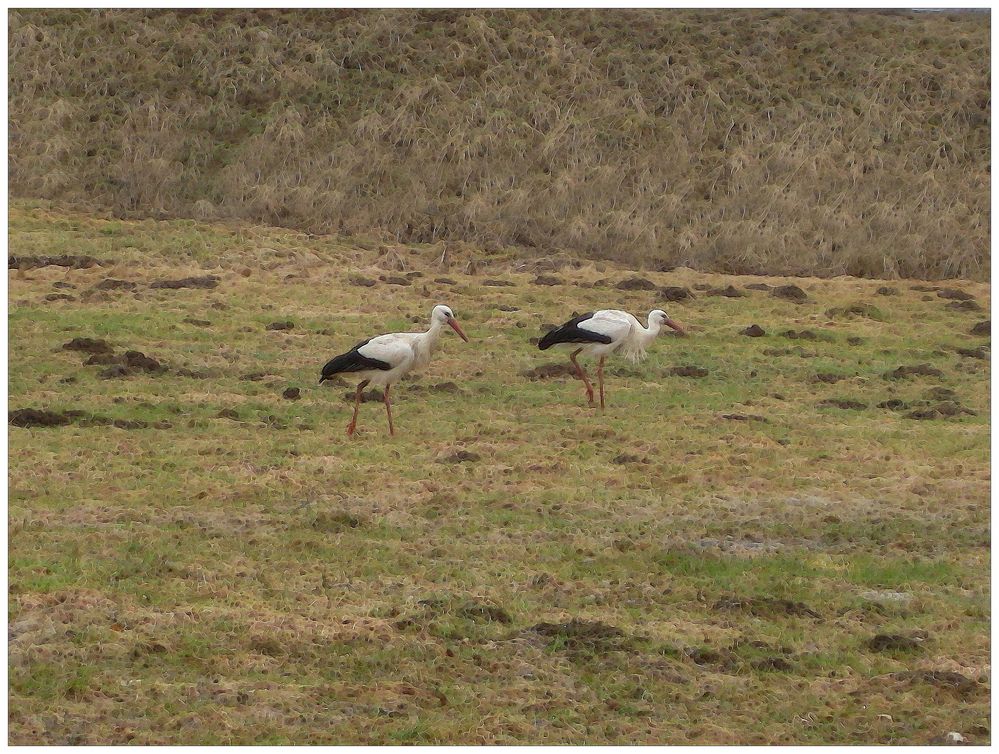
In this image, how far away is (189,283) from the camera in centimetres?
2225

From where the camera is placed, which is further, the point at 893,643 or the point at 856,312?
the point at 856,312

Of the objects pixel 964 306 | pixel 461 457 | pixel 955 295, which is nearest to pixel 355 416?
pixel 461 457

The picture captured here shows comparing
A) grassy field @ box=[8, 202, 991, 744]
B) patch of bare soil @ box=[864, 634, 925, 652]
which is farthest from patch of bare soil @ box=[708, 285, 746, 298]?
patch of bare soil @ box=[864, 634, 925, 652]

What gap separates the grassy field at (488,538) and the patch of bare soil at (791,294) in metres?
2.59

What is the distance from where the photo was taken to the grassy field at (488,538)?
8.02 metres

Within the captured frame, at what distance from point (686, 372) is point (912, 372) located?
3015 millimetres

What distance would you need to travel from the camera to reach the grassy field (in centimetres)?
802

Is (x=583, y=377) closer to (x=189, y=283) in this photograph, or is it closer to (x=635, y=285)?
(x=635, y=285)

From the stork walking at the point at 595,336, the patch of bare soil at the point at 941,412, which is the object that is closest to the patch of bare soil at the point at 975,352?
the patch of bare soil at the point at 941,412

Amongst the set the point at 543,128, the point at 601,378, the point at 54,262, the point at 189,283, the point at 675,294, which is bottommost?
the point at 601,378

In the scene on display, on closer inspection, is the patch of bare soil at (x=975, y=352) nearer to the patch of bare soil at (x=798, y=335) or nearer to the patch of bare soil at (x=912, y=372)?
the patch of bare soil at (x=912, y=372)

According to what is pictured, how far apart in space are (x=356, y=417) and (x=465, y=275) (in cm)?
1059

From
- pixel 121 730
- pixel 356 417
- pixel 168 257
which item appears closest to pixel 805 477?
pixel 356 417

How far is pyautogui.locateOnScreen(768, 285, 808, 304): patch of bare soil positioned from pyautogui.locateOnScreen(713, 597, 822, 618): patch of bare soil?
14378mm
